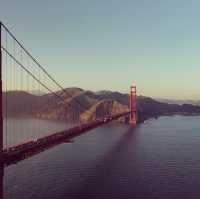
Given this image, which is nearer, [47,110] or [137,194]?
[137,194]

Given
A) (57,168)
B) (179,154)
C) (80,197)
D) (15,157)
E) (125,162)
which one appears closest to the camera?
(15,157)

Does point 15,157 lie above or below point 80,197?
above

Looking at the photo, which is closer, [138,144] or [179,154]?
[179,154]

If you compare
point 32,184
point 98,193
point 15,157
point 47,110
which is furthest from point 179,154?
point 47,110

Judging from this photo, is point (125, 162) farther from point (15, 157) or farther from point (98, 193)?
point (15, 157)

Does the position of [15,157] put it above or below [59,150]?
above

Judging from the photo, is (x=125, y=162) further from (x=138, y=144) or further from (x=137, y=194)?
(x=138, y=144)

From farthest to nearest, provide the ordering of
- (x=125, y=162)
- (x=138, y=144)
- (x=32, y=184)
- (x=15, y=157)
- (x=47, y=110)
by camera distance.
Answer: (x=47, y=110)
(x=138, y=144)
(x=125, y=162)
(x=32, y=184)
(x=15, y=157)

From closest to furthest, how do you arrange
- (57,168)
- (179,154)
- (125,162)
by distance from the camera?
(57,168) → (125,162) → (179,154)

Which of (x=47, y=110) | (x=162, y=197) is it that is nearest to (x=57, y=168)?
(x=162, y=197)
